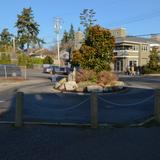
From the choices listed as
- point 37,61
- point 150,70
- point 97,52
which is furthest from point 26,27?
point 97,52

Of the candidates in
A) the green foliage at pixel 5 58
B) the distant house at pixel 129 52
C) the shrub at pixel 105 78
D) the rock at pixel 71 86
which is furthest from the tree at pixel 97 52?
the distant house at pixel 129 52

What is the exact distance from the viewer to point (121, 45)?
291ft

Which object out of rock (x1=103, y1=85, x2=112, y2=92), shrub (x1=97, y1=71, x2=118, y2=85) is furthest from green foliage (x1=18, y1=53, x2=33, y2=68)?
rock (x1=103, y1=85, x2=112, y2=92)

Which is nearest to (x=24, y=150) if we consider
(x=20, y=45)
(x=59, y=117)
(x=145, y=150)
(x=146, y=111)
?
(x=145, y=150)

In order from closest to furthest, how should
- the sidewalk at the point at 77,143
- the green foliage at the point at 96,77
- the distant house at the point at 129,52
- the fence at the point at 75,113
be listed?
1. the sidewalk at the point at 77,143
2. the fence at the point at 75,113
3. the green foliage at the point at 96,77
4. the distant house at the point at 129,52

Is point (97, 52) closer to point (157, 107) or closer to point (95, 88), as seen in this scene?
point (95, 88)

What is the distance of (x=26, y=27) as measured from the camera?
99875 millimetres

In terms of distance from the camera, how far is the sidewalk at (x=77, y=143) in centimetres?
893

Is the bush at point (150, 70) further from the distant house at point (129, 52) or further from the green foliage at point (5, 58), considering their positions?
the green foliage at point (5, 58)

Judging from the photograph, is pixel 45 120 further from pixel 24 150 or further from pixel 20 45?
pixel 20 45

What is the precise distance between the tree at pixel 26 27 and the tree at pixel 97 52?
217ft

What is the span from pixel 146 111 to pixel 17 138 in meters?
7.49

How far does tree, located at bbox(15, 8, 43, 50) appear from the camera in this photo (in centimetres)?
9894

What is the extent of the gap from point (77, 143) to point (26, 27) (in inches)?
3601
